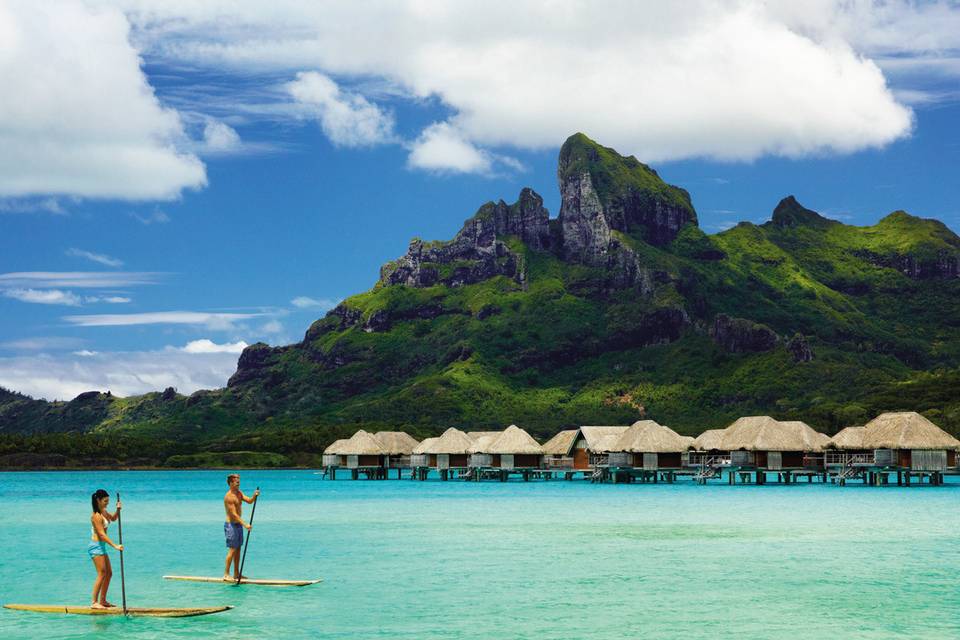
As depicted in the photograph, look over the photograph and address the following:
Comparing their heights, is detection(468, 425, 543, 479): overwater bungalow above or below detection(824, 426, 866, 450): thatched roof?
below

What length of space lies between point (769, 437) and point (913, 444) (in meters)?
10.8

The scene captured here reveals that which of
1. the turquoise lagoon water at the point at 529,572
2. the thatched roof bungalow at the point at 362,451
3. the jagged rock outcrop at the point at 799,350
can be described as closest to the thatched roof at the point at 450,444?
the thatched roof bungalow at the point at 362,451

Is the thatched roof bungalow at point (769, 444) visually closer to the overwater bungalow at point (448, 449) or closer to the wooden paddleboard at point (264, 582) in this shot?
the overwater bungalow at point (448, 449)

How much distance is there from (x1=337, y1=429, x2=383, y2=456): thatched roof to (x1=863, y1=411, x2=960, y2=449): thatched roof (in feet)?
152

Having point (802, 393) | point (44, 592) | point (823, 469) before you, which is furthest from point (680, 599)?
point (802, 393)

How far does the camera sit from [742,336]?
174 meters

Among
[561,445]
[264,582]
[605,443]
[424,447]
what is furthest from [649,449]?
[264,582]

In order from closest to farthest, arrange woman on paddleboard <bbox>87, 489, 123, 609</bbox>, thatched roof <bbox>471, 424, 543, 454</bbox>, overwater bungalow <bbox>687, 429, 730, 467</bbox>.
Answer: woman on paddleboard <bbox>87, 489, 123, 609</bbox> < overwater bungalow <bbox>687, 429, 730, 467</bbox> < thatched roof <bbox>471, 424, 543, 454</bbox>

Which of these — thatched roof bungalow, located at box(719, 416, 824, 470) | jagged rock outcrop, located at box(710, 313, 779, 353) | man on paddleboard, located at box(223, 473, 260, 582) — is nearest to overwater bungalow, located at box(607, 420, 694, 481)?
thatched roof bungalow, located at box(719, 416, 824, 470)

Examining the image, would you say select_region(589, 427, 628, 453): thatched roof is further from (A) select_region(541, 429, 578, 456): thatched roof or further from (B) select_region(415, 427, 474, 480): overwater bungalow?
(B) select_region(415, 427, 474, 480): overwater bungalow

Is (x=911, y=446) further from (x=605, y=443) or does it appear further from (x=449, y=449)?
(x=449, y=449)

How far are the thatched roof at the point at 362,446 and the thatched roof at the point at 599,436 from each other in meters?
21.3

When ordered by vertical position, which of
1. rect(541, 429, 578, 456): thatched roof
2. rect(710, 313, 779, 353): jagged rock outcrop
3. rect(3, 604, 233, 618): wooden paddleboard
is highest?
rect(710, 313, 779, 353): jagged rock outcrop

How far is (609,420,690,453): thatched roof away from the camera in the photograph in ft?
276
